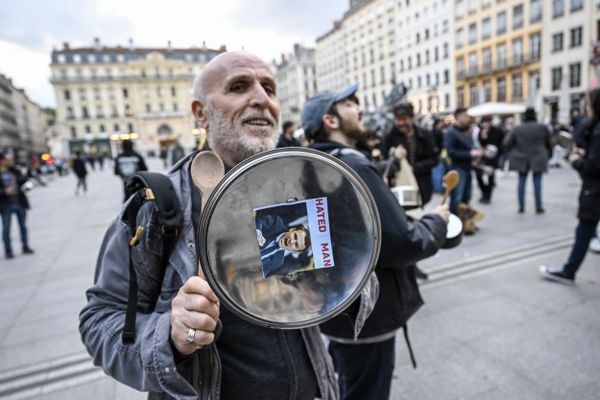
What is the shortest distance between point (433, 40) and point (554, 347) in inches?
1969

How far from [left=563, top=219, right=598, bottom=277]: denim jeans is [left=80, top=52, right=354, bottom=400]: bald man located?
3620mm

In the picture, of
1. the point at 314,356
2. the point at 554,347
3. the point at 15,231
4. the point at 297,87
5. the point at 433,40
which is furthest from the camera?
the point at 297,87

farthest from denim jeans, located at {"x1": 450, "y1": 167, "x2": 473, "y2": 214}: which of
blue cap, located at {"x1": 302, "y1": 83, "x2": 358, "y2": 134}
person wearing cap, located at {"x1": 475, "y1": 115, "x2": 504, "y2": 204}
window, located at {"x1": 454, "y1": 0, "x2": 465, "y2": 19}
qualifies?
window, located at {"x1": 454, "y1": 0, "x2": 465, "y2": 19}

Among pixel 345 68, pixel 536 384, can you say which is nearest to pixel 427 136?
pixel 536 384

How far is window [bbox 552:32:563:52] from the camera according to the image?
1228 inches

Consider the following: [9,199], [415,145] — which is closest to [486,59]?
[415,145]

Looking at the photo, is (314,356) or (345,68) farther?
(345,68)

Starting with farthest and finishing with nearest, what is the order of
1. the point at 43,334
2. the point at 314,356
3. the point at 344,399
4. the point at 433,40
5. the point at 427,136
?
the point at 433,40 → the point at 427,136 → the point at 43,334 → the point at 344,399 → the point at 314,356

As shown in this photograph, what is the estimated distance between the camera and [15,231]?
8.98m

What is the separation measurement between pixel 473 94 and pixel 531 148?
38.9m

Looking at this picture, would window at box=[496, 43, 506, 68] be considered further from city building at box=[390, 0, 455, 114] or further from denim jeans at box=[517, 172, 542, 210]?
denim jeans at box=[517, 172, 542, 210]

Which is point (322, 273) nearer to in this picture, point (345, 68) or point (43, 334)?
point (43, 334)

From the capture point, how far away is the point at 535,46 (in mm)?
33750

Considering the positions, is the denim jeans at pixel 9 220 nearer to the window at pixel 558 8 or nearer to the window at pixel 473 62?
the window at pixel 558 8
